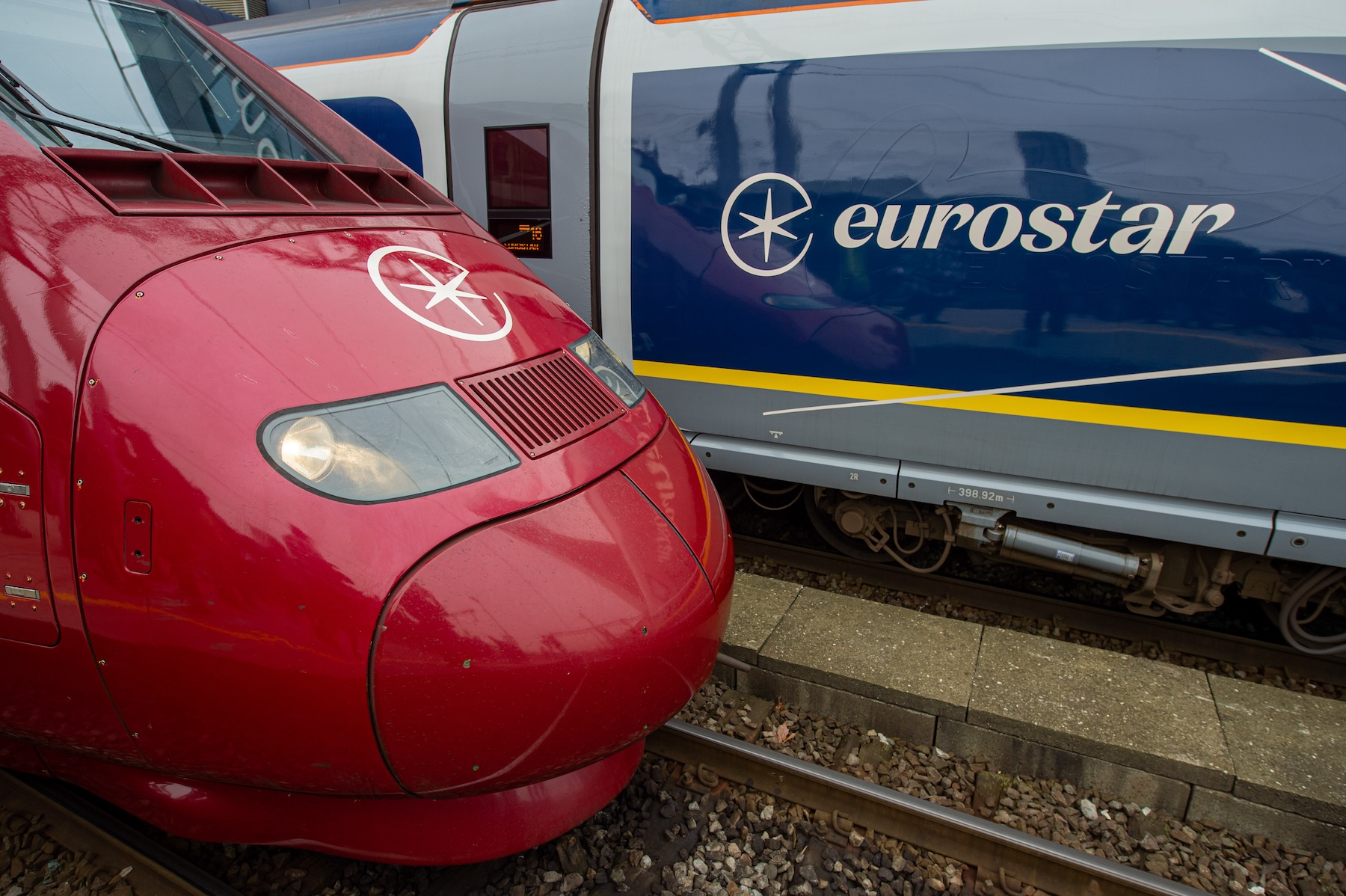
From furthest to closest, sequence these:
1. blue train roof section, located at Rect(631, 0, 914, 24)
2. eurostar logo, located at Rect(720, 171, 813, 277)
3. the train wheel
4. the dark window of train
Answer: the train wheel → the dark window of train → eurostar logo, located at Rect(720, 171, 813, 277) → blue train roof section, located at Rect(631, 0, 914, 24)

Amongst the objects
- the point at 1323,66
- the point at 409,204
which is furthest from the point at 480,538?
the point at 1323,66

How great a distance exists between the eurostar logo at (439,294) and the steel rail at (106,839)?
5.78 ft

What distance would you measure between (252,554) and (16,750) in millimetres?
1257

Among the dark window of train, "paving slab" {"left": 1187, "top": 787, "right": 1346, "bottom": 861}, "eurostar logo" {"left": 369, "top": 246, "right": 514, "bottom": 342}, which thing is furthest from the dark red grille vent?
"paving slab" {"left": 1187, "top": 787, "right": 1346, "bottom": 861}

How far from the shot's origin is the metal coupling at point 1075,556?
3.73m

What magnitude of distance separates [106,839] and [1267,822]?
12.6 feet

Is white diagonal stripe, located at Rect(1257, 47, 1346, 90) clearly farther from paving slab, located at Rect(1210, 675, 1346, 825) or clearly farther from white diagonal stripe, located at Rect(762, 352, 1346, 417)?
paving slab, located at Rect(1210, 675, 1346, 825)

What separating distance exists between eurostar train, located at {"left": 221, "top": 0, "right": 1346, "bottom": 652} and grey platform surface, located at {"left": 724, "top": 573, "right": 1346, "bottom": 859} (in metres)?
0.57

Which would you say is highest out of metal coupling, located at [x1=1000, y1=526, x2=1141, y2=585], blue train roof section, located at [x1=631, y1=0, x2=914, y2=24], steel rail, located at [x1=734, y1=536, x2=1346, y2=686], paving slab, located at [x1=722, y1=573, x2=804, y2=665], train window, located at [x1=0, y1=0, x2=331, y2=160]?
blue train roof section, located at [x1=631, y1=0, x2=914, y2=24]

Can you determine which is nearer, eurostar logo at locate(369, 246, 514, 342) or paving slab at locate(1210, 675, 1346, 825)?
eurostar logo at locate(369, 246, 514, 342)

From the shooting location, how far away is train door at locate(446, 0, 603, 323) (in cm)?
411

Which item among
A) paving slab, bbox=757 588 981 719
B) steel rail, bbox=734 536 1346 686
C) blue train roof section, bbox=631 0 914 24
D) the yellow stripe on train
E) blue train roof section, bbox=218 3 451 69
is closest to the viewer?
the yellow stripe on train

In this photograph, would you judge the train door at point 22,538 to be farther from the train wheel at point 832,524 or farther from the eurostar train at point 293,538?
the train wheel at point 832,524

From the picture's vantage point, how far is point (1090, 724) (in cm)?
303
